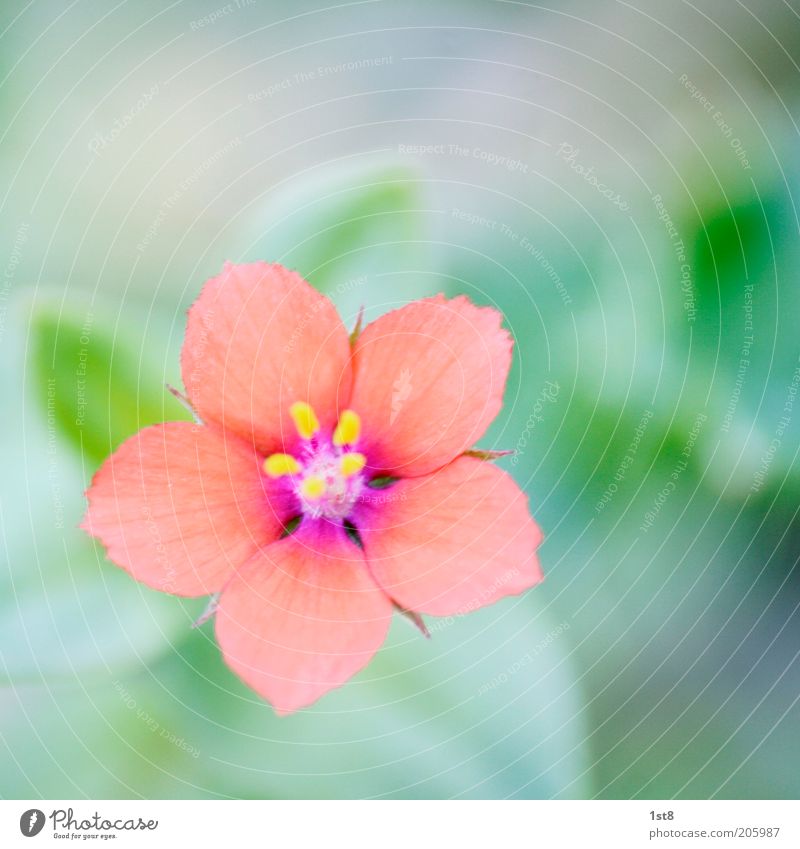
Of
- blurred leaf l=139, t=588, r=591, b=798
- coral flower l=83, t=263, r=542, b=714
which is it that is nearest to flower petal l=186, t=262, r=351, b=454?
coral flower l=83, t=263, r=542, b=714

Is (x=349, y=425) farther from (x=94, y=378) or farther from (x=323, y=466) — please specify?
(x=94, y=378)

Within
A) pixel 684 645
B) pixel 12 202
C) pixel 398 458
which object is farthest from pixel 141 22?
pixel 684 645

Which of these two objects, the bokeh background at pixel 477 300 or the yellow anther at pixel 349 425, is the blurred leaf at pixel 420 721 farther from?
the yellow anther at pixel 349 425

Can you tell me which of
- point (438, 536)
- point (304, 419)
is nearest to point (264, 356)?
point (304, 419)

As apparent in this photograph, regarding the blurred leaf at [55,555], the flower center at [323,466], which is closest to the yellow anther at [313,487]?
the flower center at [323,466]

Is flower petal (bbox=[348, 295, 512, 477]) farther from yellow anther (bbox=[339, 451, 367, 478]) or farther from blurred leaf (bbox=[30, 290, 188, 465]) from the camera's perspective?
blurred leaf (bbox=[30, 290, 188, 465])
